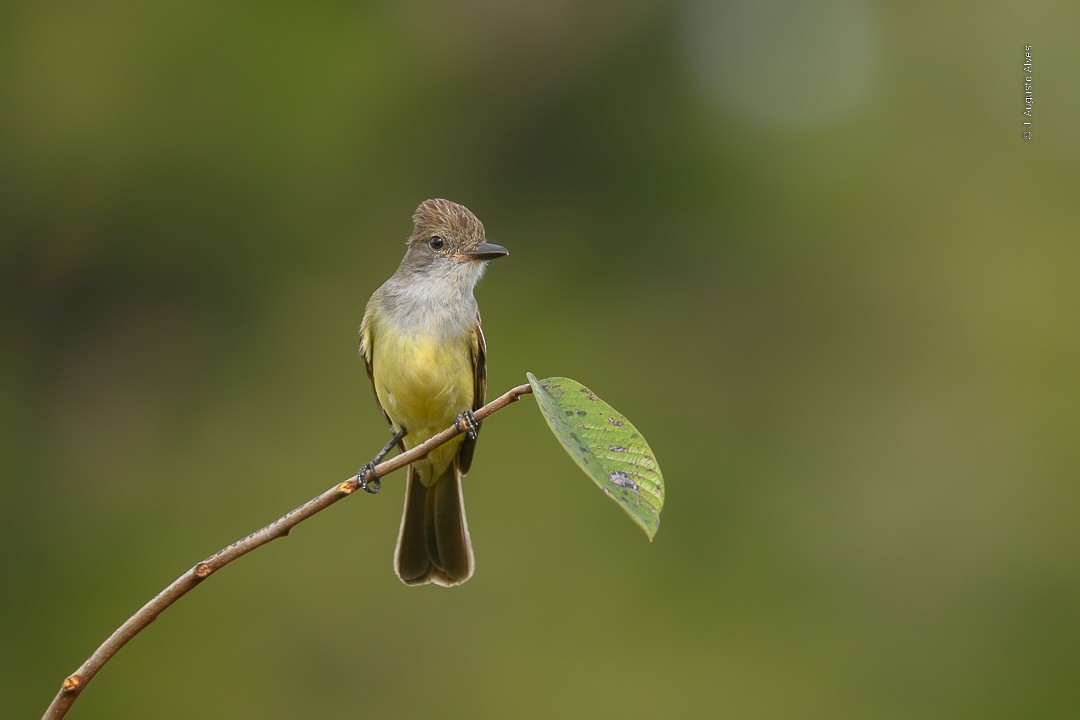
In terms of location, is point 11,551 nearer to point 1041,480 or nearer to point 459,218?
point 459,218

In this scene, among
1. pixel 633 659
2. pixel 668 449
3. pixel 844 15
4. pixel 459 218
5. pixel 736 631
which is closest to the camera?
pixel 459 218

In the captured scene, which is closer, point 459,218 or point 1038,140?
point 459,218

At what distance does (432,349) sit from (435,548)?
0.68 m

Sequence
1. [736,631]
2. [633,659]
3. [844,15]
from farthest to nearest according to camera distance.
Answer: [844,15]
[736,631]
[633,659]

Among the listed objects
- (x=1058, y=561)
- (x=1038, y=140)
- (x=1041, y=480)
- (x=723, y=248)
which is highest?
(x=1038, y=140)

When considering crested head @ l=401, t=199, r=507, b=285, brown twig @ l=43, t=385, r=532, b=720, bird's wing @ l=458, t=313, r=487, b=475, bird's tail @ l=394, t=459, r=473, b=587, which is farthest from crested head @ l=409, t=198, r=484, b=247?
brown twig @ l=43, t=385, r=532, b=720

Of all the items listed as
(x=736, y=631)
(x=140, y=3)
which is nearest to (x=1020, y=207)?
(x=736, y=631)

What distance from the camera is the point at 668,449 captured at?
28.7 ft

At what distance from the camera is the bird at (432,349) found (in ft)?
11.7

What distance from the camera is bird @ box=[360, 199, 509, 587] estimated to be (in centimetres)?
357

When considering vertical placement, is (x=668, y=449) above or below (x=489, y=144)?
below

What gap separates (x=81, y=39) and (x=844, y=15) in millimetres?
6259

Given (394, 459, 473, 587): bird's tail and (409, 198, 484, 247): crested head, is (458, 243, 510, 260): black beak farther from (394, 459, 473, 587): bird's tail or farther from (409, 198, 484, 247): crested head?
(394, 459, 473, 587): bird's tail

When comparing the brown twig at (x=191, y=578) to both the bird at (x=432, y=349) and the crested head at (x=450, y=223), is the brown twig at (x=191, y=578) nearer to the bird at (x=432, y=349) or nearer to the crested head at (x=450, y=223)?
the bird at (x=432, y=349)
